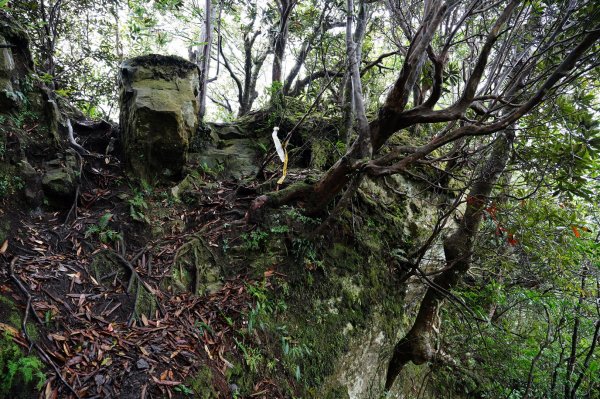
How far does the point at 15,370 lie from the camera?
8.03 feet

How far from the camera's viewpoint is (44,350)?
9.21 feet

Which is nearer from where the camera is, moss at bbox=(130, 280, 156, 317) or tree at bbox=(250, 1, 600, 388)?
tree at bbox=(250, 1, 600, 388)

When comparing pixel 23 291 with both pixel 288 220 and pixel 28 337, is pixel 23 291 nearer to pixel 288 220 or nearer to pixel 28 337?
pixel 28 337

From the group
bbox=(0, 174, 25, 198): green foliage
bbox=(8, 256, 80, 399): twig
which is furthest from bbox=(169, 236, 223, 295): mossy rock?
bbox=(0, 174, 25, 198): green foliage

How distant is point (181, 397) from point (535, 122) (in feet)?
18.1

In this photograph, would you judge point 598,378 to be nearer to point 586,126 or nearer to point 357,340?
point 357,340

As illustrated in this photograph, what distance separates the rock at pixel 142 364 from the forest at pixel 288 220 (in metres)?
0.03

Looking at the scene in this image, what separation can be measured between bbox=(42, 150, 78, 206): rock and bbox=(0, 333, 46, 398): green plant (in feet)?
7.64

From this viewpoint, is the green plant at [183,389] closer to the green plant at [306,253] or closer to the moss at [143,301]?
the moss at [143,301]

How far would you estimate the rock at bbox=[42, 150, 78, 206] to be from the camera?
4.40 metres

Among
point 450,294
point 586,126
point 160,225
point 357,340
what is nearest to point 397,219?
point 450,294

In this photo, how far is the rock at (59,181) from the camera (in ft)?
14.4

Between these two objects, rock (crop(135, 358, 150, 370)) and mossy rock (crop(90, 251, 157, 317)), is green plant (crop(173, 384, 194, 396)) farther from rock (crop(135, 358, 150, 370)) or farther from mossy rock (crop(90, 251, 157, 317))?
mossy rock (crop(90, 251, 157, 317))

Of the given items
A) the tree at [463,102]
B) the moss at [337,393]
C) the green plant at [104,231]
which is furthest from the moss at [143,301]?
the moss at [337,393]
